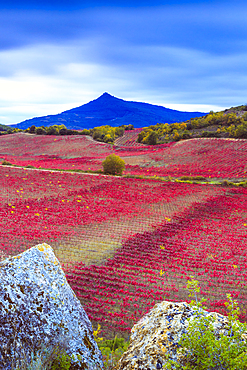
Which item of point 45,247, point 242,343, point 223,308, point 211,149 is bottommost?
point 223,308

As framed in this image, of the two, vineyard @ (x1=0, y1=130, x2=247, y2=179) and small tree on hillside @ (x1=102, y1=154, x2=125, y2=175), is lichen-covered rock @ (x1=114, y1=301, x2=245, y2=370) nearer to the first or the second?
small tree on hillside @ (x1=102, y1=154, x2=125, y2=175)

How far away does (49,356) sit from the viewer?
3.76 m

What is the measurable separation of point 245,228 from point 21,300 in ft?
67.2

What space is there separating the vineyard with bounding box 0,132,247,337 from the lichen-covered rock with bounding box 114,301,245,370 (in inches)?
211

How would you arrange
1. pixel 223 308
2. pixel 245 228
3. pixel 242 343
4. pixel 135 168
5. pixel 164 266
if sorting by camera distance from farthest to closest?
pixel 135 168 < pixel 245 228 < pixel 164 266 < pixel 223 308 < pixel 242 343

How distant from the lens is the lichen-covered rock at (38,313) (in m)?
3.55

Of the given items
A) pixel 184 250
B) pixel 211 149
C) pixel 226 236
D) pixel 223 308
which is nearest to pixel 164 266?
pixel 184 250

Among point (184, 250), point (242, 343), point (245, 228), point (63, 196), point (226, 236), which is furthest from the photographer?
point (63, 196)

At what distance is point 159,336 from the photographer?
376cm

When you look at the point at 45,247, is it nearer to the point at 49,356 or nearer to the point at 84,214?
the point at 49,356

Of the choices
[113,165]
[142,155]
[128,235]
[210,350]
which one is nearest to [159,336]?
[210,350]

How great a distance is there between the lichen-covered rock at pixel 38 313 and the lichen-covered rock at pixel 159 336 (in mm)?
868

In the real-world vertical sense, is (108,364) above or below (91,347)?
below

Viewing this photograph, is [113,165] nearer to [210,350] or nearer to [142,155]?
[142,155]
